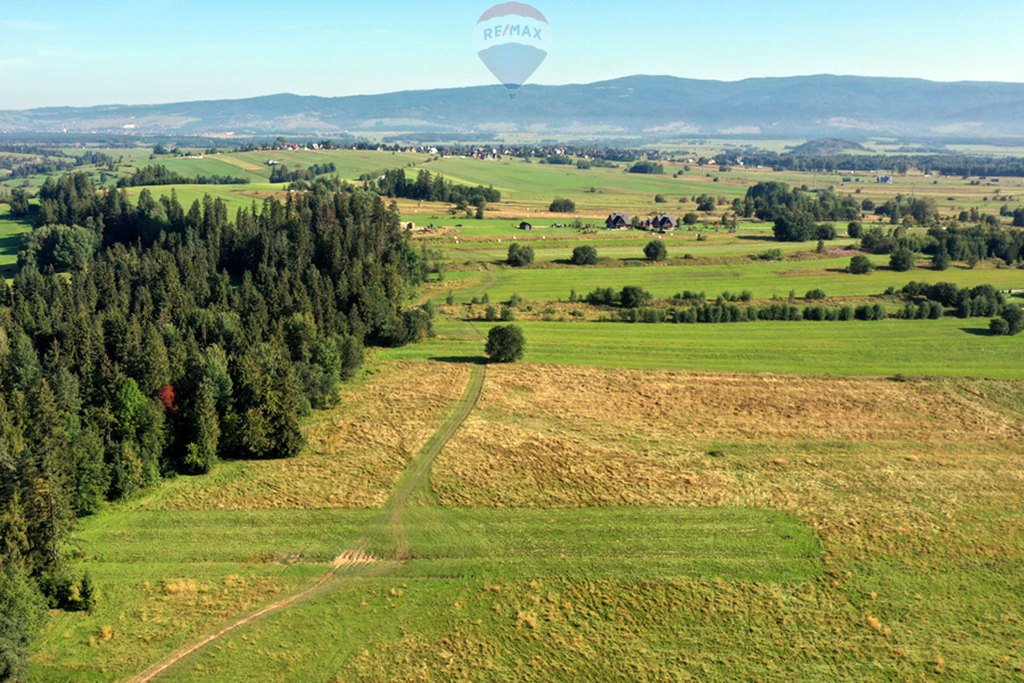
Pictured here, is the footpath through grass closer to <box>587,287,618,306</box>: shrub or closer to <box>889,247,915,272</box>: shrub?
<box>587,287,618,306</box>: shrub

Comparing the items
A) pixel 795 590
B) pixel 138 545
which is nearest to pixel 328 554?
pixel 138 545

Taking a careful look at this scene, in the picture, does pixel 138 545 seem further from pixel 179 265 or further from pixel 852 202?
pixel 852 202

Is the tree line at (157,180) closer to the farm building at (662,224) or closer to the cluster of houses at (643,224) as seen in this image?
the cluster of houses at (643,224)

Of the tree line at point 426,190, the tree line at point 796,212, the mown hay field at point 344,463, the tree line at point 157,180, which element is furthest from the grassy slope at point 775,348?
the tree line at point 157,180

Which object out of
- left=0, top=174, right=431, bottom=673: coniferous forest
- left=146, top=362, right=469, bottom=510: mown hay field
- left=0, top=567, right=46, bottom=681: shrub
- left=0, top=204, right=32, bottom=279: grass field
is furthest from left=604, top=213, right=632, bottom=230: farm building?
left=0, top=567, right=46, bottom=681: shrub

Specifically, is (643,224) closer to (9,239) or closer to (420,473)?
(420,473)
